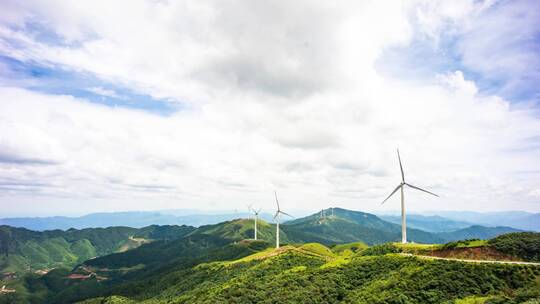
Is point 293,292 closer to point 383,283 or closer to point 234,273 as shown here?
point 383,283

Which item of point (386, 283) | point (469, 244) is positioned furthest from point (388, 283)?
point (469, 244)

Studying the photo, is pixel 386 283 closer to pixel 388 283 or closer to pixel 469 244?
pixel 388 283

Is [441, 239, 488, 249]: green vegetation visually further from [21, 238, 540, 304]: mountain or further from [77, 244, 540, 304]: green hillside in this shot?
[77, 244, 540, 304]: green hillside

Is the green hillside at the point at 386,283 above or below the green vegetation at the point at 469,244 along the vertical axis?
below

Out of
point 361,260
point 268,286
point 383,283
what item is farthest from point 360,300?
point 268,286

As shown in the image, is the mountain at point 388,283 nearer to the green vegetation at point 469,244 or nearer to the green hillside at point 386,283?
the green hillside at point 386,283

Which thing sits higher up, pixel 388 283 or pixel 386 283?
pixel 388 283

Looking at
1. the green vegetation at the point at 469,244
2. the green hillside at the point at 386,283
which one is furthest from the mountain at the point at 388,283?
the green vegetation at the point at 469,244

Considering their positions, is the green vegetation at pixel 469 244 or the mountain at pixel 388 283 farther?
the green vegetation at pixel 469 244

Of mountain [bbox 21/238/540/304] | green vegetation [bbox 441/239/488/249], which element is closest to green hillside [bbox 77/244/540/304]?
mountain [bbox 21/238/540/304]

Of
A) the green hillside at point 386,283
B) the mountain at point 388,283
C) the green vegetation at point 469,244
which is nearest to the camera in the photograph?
the mountain at point 388,283

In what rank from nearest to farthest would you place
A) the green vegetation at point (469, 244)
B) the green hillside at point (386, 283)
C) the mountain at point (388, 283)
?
the mountain at point (388, 283), the green hillside at point (386, 283), the green vegetation at point (469, 244)
